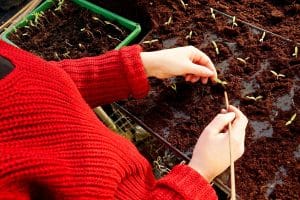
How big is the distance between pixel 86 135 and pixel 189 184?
0.85 feet

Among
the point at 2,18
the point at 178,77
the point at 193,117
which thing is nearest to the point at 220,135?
the point at 193,117

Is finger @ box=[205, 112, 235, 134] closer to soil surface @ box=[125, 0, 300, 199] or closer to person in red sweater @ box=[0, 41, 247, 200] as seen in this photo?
person in red sweater @ box=[0, 41, 247, 200]

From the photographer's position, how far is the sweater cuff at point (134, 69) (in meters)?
1.14

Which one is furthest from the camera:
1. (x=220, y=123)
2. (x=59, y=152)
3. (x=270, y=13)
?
(x=270, y=13)

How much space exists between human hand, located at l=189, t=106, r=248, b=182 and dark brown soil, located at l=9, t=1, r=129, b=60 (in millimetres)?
646

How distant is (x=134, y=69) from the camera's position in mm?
1145

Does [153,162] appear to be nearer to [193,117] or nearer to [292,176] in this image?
[193,117]

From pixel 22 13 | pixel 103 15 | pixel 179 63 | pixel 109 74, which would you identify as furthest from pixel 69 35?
pixel 179 63

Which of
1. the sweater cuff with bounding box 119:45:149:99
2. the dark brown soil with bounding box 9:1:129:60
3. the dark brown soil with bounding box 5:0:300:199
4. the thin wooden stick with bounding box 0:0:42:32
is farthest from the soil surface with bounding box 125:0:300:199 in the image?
the thin wooden stick with bounding box 0:0:42:32

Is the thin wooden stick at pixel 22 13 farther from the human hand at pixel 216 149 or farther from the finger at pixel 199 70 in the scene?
the human hand at pixel 216 149

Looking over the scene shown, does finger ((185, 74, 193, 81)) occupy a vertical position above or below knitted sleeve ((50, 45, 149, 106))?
below

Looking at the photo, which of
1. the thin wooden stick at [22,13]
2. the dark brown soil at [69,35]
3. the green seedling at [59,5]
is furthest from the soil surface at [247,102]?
the thin wooden stick at [22,13]

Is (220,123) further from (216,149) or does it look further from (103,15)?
(103,15)

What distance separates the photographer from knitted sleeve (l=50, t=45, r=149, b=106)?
115 centimetres
